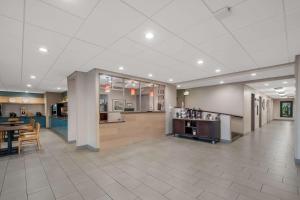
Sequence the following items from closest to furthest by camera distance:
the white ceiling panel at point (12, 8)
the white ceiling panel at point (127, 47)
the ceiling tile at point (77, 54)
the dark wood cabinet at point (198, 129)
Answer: the white ceiling panel at point (12, 8)
the white ceiling panel at point (127, 47)
the ceiling tile at point (77, 54)
the dark wood cabinet at point (198, 129)

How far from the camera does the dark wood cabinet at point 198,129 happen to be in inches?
227

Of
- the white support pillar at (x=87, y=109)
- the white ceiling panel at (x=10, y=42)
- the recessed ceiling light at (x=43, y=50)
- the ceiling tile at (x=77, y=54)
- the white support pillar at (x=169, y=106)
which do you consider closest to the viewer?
the white ceiling panel at (x=10, y=42)

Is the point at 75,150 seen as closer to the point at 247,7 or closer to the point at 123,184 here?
the point at 123,184

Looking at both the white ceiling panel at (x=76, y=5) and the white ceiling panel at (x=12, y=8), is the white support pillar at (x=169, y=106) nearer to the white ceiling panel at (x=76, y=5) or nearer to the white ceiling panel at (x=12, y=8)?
the white ceiling panel at (x=76, y=5)

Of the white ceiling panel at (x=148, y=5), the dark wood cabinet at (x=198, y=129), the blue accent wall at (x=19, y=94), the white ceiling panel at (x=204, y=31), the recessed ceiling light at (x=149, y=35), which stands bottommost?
the dark wood cabinet at (x=198, y=129)

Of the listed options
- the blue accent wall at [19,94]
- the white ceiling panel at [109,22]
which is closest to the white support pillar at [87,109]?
the white ceiling panel at [109,22]

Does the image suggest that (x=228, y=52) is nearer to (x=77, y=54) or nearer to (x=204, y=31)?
(x=204, y=31)

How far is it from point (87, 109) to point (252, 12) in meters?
4.94

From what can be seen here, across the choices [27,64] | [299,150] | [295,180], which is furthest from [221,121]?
[27,64]

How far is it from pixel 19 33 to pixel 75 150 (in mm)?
3726

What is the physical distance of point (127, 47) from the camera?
308 centimetres

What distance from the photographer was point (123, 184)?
271cm

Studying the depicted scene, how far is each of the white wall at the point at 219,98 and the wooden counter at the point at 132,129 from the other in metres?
3.23

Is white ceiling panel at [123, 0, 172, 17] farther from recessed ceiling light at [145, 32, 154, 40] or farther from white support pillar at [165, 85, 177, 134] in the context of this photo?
white support pillar at [165, 85, 177, 134]
